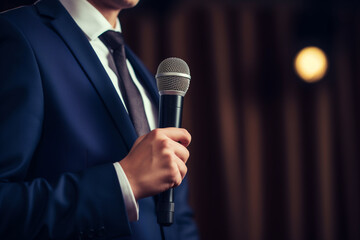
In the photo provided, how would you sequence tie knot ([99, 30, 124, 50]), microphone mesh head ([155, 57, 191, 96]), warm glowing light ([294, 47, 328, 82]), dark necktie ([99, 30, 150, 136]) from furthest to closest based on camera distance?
1. warm glowing light ([294, 47, 328, 82])
2. tie knot ([99, 30, 124, 50])
3. dark necktie ([99, 30, 150, 136])
4. microphone mesh head ([155, 57, 191, 96])

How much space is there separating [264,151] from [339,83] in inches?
44.2

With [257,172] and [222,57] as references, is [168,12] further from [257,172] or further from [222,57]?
[257,172]

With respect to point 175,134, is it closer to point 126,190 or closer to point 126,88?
point 126,190

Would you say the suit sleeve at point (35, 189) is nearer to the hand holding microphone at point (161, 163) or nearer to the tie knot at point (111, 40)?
the hand holding microphone at point (161, 163)

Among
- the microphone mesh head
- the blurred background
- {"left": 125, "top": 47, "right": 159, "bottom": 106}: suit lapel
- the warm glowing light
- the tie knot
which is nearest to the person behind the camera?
the microphone mesh head

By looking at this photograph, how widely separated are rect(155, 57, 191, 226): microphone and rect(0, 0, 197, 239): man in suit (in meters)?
0.03

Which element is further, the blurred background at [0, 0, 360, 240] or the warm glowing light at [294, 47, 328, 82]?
the blurred background at [0, 0, 360, 240]

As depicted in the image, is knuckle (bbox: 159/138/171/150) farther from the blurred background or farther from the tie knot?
the blurred background

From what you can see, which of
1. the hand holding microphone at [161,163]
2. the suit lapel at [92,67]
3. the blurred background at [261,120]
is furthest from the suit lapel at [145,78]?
the blurred background at [261,120]

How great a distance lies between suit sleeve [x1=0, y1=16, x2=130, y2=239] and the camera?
85 centimetres

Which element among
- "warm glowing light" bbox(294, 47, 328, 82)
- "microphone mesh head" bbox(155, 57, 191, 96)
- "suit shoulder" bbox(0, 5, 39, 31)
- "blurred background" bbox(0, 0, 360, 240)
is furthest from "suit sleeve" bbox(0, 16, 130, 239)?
"blurred background" bbox(0, 0, 360, 240)

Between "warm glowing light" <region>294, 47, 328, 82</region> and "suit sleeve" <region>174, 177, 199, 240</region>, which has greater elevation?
"warm glowing light" <region>294, 47, 328, 82</region>

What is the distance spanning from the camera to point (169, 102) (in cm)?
95

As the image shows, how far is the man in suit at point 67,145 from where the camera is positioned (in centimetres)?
87
